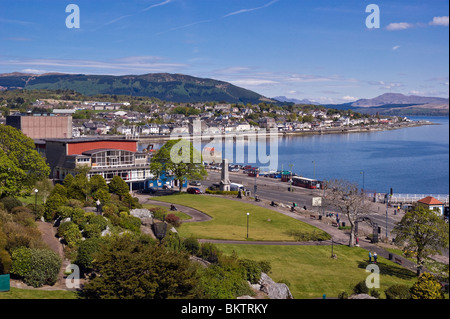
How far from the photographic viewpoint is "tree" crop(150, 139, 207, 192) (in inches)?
1640

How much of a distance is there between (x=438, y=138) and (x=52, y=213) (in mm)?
116558

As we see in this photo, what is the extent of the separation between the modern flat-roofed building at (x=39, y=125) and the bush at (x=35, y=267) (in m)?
45.1

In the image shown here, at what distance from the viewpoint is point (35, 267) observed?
49.8 feet

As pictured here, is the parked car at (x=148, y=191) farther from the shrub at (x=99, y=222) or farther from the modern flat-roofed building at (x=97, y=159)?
the shrub at (x=99, y=222)

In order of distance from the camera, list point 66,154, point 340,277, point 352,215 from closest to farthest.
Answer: point 340,277
point 352,215
point 66,154

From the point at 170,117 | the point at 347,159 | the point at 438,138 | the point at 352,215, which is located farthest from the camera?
the point at 170,117

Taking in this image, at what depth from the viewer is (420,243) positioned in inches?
808

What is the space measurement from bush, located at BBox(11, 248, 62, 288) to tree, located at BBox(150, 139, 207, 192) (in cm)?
2602

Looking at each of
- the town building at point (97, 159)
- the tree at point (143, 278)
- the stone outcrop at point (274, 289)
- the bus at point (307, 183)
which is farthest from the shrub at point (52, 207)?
the bus at point (307, 183)

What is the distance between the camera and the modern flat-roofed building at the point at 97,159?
4050cm

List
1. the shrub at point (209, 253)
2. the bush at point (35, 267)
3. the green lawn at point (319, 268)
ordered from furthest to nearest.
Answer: the green lawn at point (319, 268) → the shrub at point (209, 253) → the bush at point (35, 267)

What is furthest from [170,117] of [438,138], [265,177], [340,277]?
[340,277]

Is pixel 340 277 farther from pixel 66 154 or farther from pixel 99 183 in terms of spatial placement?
pixel 66 154

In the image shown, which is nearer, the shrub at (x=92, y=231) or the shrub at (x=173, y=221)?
the shrub at (x=92, y=231)
